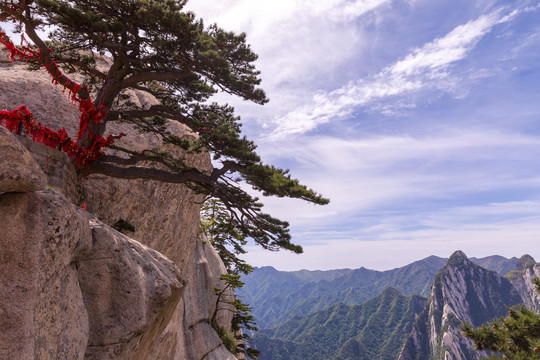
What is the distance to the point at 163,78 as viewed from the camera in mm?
10852

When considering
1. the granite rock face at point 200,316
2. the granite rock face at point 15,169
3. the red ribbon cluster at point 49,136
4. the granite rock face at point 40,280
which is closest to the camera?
the granite rock face at point 40,280

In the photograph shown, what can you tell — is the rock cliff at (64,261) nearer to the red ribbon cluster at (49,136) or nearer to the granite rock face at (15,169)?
the granite rock face at (15,169)

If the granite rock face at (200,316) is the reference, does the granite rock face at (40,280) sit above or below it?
above

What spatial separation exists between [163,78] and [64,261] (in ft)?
23.9

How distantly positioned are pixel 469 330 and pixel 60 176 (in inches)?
838

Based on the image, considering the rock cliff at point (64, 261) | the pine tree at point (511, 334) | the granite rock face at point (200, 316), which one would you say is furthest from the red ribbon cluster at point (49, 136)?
the pine tree at point (511, 334)

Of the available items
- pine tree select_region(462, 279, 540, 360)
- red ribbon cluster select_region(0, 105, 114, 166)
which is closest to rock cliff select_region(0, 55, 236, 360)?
red ribbon cluster select_region(0, 105, 114, 166)

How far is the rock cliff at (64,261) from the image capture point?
16.3 ft

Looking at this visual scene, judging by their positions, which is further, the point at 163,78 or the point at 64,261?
the point at 163,78

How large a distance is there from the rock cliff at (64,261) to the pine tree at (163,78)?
159cm

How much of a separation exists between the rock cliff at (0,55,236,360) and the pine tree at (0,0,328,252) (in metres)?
1.59

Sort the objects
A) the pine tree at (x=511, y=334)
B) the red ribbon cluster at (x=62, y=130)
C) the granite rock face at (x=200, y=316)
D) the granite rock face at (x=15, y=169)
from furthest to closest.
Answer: the granite rock face at (x=200, y=316), the pine tree at (x=511, y=334), the red ribbon cluster at (x=62, y=130), the granite rock face at (x=15, y=169)

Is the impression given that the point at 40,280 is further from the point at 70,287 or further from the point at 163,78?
the point at 163,78

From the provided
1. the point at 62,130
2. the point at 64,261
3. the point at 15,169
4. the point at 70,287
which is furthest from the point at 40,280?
the point at 62,130
